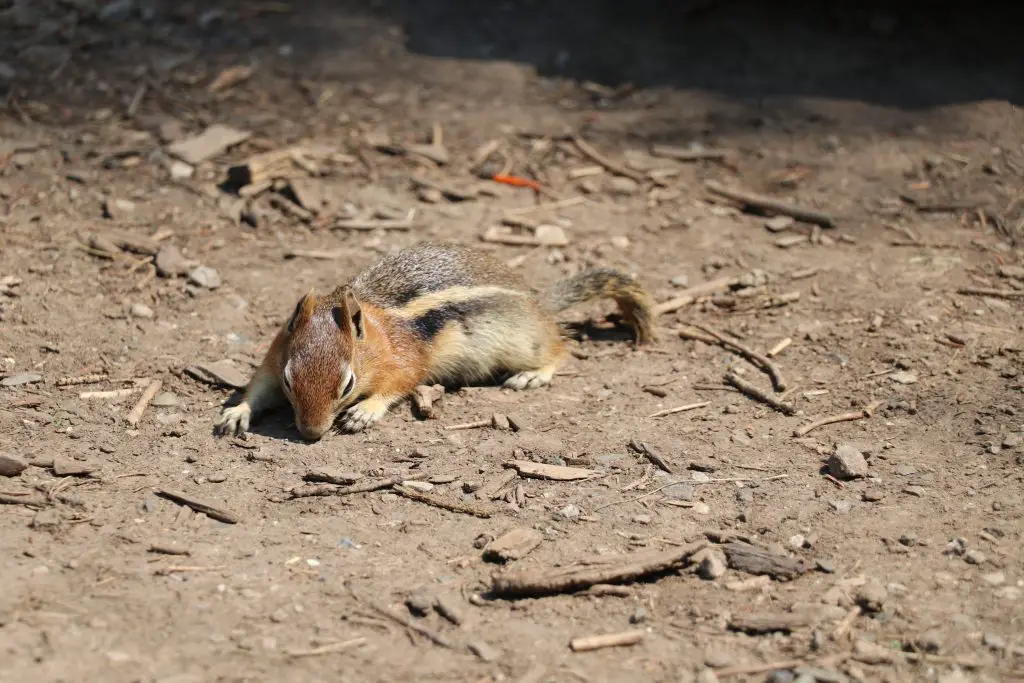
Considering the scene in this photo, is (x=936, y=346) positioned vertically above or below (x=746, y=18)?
below

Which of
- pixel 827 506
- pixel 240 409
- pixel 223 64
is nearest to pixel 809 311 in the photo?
pixel 827 506

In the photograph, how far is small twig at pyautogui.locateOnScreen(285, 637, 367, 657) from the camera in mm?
3828

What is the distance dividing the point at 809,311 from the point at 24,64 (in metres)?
6.55

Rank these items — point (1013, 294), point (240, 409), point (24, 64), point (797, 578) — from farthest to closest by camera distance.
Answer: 1. point (24, 64)
2. point (1013, 294)
3. point (240, 409)
4. point (797, 578)

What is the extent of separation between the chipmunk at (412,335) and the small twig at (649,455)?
3.24 ft

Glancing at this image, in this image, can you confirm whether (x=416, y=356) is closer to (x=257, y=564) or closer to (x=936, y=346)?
(x=257, y=564)

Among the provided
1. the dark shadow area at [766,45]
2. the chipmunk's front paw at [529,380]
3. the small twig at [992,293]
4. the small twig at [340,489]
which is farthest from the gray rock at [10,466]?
the dark shadow area at [766,45]

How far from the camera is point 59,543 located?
4383mm

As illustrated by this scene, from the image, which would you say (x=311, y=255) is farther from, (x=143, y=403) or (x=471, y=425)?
(x=471, y=425)

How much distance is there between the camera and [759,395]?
233 inches

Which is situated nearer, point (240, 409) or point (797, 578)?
point (797, 578)

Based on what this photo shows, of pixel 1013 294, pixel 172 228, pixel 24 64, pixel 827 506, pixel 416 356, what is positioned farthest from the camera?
pixel 24 64

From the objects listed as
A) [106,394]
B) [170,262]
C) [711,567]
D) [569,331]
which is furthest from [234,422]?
[711,567]

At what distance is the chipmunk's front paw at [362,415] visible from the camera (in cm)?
561
